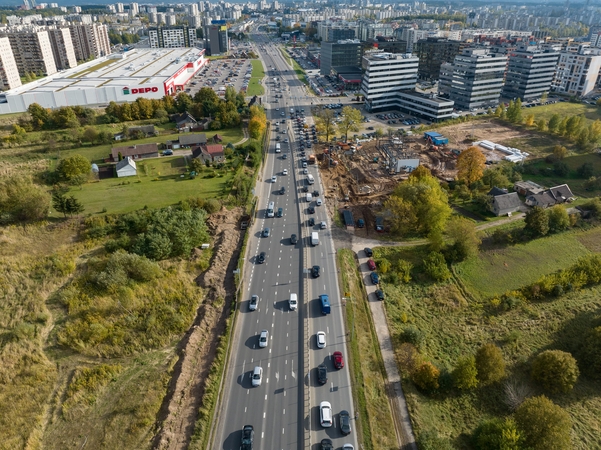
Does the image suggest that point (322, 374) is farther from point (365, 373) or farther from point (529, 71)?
point (529, 71)

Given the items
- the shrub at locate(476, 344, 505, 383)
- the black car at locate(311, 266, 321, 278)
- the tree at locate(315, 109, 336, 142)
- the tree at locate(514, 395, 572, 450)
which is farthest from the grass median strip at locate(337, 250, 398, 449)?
the tree at locate(315, 109, 336, 142)

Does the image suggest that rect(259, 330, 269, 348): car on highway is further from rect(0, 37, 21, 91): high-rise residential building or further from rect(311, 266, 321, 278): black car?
rect(0, 37, 21, 91): high-rise residential building

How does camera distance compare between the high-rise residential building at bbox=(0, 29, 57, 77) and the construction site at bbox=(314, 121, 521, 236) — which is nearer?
the construction site at bbox=(314, 121, 521, 236)

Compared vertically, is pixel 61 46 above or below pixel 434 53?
above

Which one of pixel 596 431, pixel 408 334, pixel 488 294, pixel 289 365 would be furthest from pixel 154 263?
pixel 596 431

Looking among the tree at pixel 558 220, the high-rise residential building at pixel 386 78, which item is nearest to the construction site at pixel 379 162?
the tree at pixel 558 220

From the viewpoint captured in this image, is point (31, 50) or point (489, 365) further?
point (31, 50)

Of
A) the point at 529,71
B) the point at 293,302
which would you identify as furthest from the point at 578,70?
the point at 293,302
